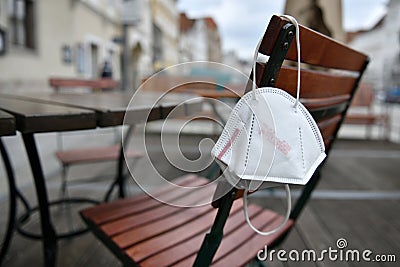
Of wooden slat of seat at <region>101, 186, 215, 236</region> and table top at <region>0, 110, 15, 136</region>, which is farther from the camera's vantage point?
wooden slat of seat at <region>101, 186, 215, 236</region>

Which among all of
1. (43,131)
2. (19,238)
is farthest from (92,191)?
(43,131)

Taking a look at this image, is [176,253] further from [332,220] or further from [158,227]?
[332,220]

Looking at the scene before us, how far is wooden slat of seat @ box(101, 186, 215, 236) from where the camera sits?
86 centimetres

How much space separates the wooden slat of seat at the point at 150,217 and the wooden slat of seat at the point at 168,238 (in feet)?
0.20

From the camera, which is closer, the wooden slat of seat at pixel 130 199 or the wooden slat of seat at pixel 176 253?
the wooden slat of seat at pixel 176 253

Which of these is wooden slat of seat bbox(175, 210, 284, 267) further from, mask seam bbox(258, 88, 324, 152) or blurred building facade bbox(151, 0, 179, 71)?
blurred building facade bbox(151, 0, 179, 71)

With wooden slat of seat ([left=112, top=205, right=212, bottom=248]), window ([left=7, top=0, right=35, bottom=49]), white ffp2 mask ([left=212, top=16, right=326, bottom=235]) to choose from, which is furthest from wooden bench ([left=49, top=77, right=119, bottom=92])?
white ffp2 mask ([left=212, top=16, right=326, bottom=235])

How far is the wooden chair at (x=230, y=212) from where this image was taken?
51 centimetres

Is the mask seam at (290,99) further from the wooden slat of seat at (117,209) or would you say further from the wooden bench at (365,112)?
the wooden bench at (365,112)


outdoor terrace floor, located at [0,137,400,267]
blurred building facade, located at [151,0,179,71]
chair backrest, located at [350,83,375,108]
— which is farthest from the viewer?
blurred building facade, located at [151,0,179,71]

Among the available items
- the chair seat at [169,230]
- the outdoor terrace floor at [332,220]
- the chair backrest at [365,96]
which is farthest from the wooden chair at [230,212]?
the chair backrest at [365,96]

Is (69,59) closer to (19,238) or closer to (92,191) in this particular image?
(92,191)

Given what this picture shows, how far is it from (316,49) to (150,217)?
0.67 m

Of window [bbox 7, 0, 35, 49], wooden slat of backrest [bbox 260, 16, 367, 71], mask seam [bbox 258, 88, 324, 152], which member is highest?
window [bbox 7, 0, 35, 49]
